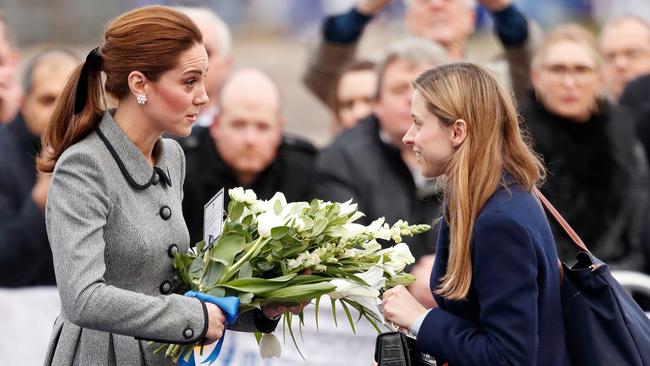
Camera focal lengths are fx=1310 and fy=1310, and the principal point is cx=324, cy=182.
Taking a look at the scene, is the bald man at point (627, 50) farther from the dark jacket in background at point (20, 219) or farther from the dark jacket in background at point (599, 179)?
the dark jacket in background at point (20, 219)

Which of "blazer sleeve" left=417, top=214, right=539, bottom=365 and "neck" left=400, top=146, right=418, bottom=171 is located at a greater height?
"blazer sleeve" left=417, top=214, right=539, bottom=365

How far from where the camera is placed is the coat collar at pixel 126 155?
3.89m

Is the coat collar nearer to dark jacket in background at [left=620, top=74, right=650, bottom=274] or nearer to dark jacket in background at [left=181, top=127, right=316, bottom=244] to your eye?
dark jacket in background at [left=181, top=127, right=316, bottom=244]

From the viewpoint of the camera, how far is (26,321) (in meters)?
6.54

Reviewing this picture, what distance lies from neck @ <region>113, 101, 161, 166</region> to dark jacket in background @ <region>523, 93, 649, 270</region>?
3267 mm

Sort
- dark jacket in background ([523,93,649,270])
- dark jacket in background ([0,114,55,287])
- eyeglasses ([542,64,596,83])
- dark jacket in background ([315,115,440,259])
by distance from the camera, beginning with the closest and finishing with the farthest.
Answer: dark jacket in background ([315,115,440,259]) < dark jacket in background ([0,114,55,287]) < dark jacket in background ([523,93,649,270]) < eyeglasses ([542,64,596,83])

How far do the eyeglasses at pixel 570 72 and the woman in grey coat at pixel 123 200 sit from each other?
3719 millimetres

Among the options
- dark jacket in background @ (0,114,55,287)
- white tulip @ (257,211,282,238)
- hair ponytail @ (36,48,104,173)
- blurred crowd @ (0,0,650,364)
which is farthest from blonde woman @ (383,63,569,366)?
dark jacket in background @ (0,114,55,287)

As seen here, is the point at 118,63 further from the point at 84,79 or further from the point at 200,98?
the point at 200,98

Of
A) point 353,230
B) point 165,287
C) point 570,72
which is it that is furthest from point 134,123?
point 570,72

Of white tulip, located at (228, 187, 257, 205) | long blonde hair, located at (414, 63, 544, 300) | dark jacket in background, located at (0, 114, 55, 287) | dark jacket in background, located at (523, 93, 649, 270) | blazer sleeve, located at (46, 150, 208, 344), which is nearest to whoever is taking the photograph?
blazer sleeve, located at (46, 150, 208, 344)

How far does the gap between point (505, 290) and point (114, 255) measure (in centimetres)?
113

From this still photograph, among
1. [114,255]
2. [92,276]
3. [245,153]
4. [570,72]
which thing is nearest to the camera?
[92,276]

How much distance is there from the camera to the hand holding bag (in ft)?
12.5
